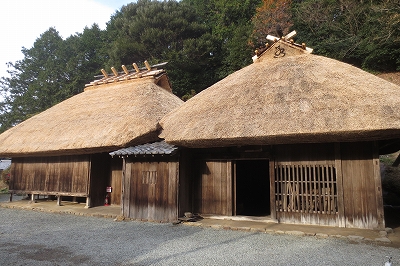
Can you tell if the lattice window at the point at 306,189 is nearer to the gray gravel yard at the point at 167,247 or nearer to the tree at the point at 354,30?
the gray gravel yard at the point at 167,247

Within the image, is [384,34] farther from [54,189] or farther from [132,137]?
[54,189]

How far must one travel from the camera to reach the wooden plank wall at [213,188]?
8.51 metres

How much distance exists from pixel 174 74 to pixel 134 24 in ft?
22.1

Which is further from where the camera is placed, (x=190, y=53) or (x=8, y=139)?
(x=190, y=53)

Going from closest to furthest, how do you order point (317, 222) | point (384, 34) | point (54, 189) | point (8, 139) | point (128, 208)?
point (317, 222) → point (128, 208) → point (54, 189) → point (8, 139) → point (384, 34)

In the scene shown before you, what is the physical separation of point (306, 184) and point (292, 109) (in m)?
2.21

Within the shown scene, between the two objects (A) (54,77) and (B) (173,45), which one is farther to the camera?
(A) (54,77)

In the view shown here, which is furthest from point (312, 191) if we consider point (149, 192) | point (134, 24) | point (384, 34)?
point (134, 24)

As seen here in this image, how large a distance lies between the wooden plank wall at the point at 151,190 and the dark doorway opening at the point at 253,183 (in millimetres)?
4346

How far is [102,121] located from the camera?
10.8 metres

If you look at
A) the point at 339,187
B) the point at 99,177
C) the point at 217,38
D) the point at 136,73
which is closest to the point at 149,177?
the point at 99,177

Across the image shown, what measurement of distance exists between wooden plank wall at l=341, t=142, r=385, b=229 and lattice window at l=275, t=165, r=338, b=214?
14.2 inches

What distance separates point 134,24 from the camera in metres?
26.3

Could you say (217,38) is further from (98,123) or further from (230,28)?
(98,123)
